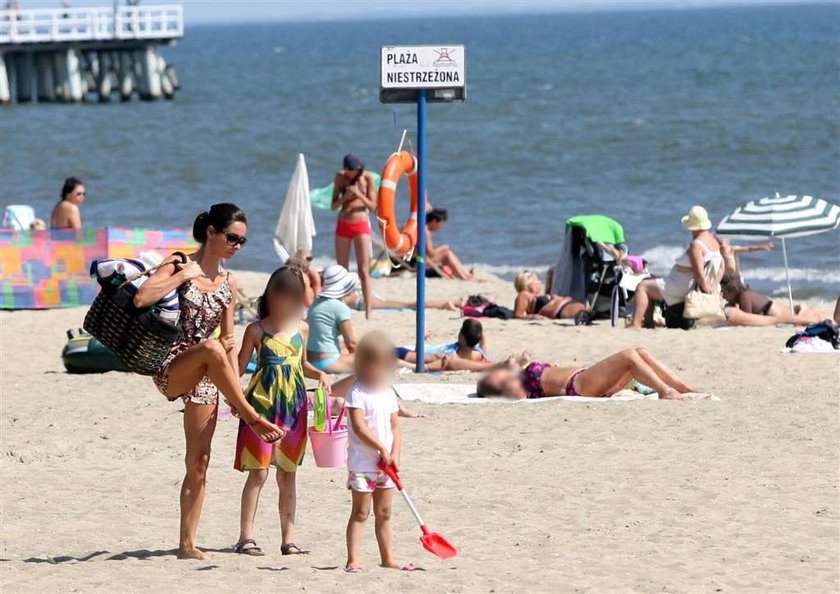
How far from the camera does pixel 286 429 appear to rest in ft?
17.1

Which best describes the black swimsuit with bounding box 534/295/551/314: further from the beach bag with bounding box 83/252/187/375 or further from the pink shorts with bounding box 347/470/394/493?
the beach bag with bounding box 83/252/187/375

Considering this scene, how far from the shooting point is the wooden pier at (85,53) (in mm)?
43844

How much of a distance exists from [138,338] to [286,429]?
2.18 ft

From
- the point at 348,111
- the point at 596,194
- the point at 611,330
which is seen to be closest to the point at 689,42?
the point at 348,111

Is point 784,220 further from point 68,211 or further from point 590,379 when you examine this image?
point 68,211

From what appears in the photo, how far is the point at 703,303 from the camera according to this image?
10969 millimetres

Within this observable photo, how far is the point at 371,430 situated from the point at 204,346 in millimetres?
654

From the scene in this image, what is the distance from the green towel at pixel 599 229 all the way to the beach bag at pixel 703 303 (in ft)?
3.72

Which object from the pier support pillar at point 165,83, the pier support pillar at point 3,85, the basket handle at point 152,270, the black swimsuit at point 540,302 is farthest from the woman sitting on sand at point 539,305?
the pier support pillar at point 165,83

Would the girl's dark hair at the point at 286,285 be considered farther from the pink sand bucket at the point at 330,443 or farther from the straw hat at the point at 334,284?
the straw hat at the point at 334,284

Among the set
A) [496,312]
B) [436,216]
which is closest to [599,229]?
[496,312]

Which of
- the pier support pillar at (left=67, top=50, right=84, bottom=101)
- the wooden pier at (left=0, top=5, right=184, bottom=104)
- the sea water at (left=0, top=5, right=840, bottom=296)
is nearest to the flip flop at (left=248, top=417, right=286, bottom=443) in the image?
the sea water at (left=0, top=5, right=840, bottom=296)

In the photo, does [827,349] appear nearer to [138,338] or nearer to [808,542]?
[808,542]

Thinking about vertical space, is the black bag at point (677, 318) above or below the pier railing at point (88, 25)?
below
